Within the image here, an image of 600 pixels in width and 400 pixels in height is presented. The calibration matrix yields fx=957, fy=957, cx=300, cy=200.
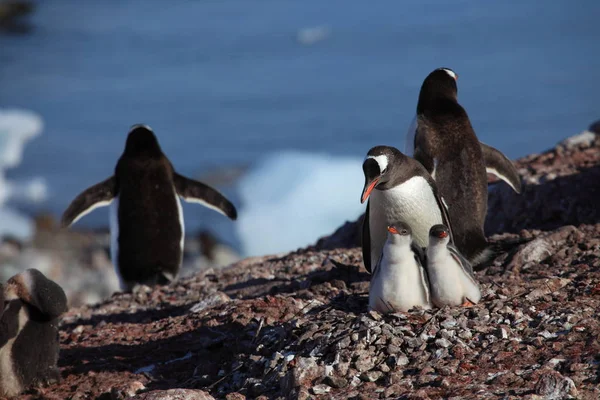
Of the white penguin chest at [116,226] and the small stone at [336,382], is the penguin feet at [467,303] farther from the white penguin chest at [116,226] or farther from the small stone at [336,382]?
the white penguin chest at [116,226]

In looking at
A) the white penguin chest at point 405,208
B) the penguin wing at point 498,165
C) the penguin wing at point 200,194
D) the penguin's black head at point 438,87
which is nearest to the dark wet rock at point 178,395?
the white penguin chest at point 405,208

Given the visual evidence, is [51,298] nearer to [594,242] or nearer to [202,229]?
[594,242]

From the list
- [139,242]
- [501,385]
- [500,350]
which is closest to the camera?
[501,385]

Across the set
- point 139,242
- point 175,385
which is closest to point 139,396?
point 175,385

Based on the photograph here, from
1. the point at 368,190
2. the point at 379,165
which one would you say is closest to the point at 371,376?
the point at 368,190

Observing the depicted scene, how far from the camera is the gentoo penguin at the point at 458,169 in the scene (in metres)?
5.34

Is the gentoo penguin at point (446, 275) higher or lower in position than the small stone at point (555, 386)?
higher

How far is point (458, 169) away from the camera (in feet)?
17.8

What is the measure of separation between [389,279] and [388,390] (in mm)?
Answer: 640

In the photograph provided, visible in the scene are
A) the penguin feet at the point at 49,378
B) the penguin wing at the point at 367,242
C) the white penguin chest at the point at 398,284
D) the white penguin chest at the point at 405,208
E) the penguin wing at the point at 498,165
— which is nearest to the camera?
the white penguin chest at the point at 398,284

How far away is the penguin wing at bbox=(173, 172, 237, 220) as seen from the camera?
773 cm

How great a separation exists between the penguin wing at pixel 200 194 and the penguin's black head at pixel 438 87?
8.43 ft

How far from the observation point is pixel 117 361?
15.2 ft

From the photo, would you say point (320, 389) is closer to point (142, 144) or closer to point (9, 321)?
point (9, 321)
